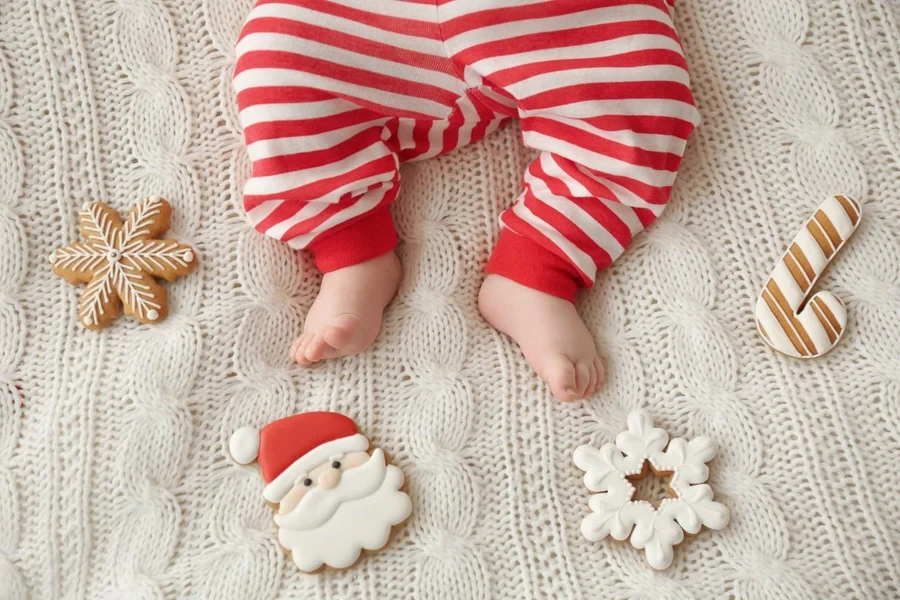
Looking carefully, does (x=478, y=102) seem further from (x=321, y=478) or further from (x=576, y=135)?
(x=321, y=478)

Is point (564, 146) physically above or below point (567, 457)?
above

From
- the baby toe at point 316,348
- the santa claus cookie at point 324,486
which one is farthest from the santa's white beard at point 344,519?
the baby toe at point 316,348

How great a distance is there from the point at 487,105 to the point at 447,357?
1.07ft

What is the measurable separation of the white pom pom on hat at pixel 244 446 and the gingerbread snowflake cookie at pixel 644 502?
14.7 inches

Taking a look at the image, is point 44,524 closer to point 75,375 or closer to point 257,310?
point 75,375

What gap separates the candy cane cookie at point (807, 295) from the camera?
896 millimetres

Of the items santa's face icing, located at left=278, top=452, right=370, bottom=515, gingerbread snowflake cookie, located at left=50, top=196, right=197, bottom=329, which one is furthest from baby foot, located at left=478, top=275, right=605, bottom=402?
gingerbread snowflake cookie, located at left=50, top=196, right=197, bottom=329

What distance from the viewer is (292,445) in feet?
2.87

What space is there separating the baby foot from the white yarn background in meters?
0.03

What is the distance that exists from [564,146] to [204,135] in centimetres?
47

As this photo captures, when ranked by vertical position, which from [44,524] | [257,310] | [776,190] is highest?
[776,190]

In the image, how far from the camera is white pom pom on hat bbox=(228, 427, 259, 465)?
0.88 m

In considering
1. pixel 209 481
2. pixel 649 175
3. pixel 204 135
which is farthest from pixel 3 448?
pixel 649 175

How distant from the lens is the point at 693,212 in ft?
3.21
